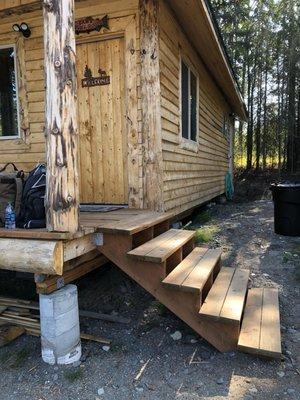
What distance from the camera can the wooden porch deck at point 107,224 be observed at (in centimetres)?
279

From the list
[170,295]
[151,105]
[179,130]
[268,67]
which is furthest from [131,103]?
[268,67]

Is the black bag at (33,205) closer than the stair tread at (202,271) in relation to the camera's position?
No

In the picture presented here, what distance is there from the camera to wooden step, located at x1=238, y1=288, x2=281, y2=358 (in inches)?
108

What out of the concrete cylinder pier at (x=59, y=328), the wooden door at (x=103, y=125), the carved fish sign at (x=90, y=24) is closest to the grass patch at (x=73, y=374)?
the concrete cylinder pier at (x=59, y=328)

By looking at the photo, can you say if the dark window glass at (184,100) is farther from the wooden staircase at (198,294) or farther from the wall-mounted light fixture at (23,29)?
the wooden staircase at (198,294)

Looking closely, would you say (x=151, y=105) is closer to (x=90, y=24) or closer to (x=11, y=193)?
(x=90, y=24)

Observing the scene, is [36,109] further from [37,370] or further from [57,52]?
[37,370]

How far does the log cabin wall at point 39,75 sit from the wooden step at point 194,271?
1.11 meters

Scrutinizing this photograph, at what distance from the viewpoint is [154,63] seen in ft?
14.5

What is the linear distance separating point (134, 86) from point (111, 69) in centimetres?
45

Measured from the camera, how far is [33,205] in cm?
316

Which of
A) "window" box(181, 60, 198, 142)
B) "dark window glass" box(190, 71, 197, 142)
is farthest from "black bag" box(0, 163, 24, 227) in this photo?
"dark window glass" box(190, 71, 197, 142)

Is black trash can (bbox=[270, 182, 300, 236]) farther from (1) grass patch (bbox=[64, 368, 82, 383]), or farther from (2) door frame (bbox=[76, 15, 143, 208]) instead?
(1) grass patch (bbox=[64, 368, 82, 383])

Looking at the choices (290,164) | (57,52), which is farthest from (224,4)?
(57,52)
